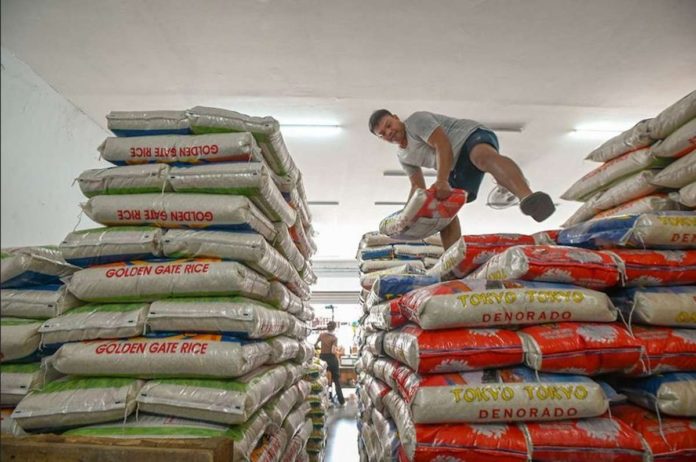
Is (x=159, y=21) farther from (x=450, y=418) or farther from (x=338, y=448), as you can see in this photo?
(x=338, y=448)

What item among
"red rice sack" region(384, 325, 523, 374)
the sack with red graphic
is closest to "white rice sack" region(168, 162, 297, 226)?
"red rice sack" region(384, 325, 523, 374)

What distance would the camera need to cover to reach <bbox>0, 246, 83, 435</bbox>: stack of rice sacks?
1.80 meters

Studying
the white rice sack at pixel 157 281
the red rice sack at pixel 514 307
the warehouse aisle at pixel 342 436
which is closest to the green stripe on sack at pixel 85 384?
the white rice sack at pixel 157 281

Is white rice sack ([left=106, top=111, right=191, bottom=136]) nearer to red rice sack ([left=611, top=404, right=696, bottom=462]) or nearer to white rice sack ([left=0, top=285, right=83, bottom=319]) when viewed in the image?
white rice sack ([left=0, top=285, right=83, bottom=319])

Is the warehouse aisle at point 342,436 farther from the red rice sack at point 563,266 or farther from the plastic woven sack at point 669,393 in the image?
the red rice sack at point 563,266

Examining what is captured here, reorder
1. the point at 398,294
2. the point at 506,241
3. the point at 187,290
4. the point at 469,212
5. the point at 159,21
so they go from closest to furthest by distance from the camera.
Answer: the point at 187,290
the point at 506,241
the point at 398,294
the point at 159,21
the point at 469,212

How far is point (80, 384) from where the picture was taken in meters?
1.78

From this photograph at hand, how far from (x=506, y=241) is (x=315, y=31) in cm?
246

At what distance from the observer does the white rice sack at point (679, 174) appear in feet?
6.87

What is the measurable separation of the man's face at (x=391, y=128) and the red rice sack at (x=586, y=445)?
7.79 ft

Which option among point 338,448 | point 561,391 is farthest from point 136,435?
point 338,448

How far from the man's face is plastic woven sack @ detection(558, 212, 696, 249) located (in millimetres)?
1719

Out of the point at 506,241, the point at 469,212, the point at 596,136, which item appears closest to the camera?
the point at 506,241

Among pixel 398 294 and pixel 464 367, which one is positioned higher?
pixel 398 294
